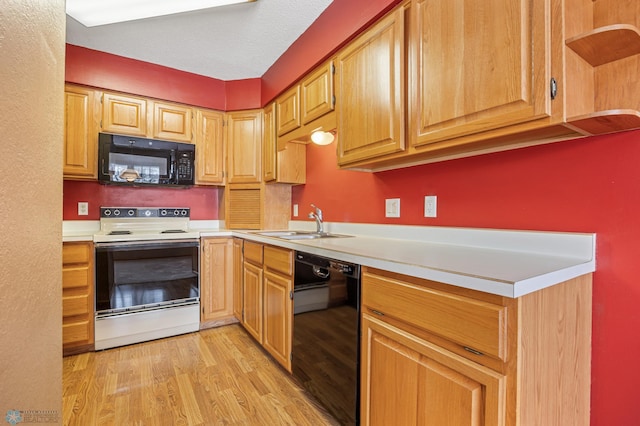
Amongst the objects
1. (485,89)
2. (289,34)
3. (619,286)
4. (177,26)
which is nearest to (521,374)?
(619,286)

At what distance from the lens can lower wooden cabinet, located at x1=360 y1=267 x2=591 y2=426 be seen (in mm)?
758

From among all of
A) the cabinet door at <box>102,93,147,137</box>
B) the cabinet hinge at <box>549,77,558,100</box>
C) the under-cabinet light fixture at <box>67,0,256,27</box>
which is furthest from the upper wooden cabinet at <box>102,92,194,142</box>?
the cabinet hinge at <box>549,77,558,100</box>

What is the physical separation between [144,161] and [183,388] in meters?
1.93

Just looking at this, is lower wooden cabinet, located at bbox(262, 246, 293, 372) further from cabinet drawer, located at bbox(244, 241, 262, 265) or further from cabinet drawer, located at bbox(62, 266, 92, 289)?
cabinet drawer, located at bbox(62, 266, 92, 289)

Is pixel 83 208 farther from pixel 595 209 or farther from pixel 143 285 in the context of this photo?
pixel 595 209

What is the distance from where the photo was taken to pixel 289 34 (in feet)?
7.52

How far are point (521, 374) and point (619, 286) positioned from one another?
1.97 ft

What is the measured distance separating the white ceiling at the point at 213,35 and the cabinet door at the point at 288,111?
0.40 metres

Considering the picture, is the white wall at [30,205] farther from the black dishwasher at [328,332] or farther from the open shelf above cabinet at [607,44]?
the open shelf above cabinet at [607,44]

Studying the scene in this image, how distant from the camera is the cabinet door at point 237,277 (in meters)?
2.59

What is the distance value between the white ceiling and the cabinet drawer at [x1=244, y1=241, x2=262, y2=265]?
5.38 feet

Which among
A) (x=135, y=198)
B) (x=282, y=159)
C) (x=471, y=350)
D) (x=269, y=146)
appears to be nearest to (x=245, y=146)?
(x=269, y=146)

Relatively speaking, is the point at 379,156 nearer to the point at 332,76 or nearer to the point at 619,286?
the point at 332,76

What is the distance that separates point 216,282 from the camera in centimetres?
267
